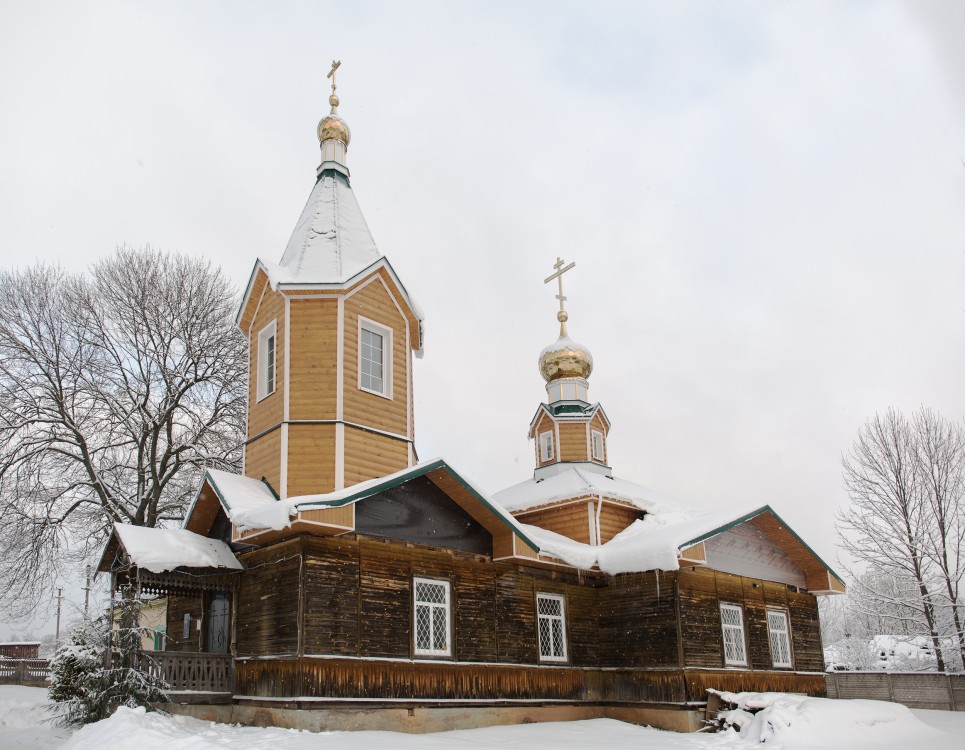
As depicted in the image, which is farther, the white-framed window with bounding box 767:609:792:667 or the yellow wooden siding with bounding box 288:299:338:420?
the white-framed window with bounding box 767:609:792:667

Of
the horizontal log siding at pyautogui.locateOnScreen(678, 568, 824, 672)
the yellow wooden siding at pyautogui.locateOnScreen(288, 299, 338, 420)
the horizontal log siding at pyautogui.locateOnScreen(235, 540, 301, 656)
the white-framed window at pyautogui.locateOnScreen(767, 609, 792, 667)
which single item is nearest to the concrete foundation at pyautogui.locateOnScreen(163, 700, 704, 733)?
the horizontal log siding at pyautogui.locateOnScreen(235, 540, 301, 656)

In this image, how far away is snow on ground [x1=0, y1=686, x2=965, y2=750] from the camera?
33.8ft

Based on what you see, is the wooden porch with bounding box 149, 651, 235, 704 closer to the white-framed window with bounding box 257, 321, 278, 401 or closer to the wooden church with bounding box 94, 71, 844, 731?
the wooden church with bounding box 94, 71, 844, 731

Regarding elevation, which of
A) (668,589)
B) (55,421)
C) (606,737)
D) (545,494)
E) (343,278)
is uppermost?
(343,278)

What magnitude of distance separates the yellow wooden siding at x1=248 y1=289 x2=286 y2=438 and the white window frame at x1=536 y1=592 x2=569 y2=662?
20.5ft

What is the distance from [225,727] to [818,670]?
1486 centimetres

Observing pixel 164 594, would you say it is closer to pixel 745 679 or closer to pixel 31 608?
pixel 31 608

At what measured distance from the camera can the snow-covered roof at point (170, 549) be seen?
13.1 metres

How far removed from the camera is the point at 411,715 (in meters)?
13.5

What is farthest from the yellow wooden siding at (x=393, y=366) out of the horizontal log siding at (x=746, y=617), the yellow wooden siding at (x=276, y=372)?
the horizontal log siding at (x=746, y=617)

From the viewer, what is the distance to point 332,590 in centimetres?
1304

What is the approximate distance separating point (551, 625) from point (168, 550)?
751 cm

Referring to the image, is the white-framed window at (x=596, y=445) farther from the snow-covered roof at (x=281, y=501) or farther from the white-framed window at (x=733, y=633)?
the snow-covered roof at (x=281, y=501)

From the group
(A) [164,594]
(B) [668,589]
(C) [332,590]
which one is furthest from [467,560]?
(A) [164,594]
